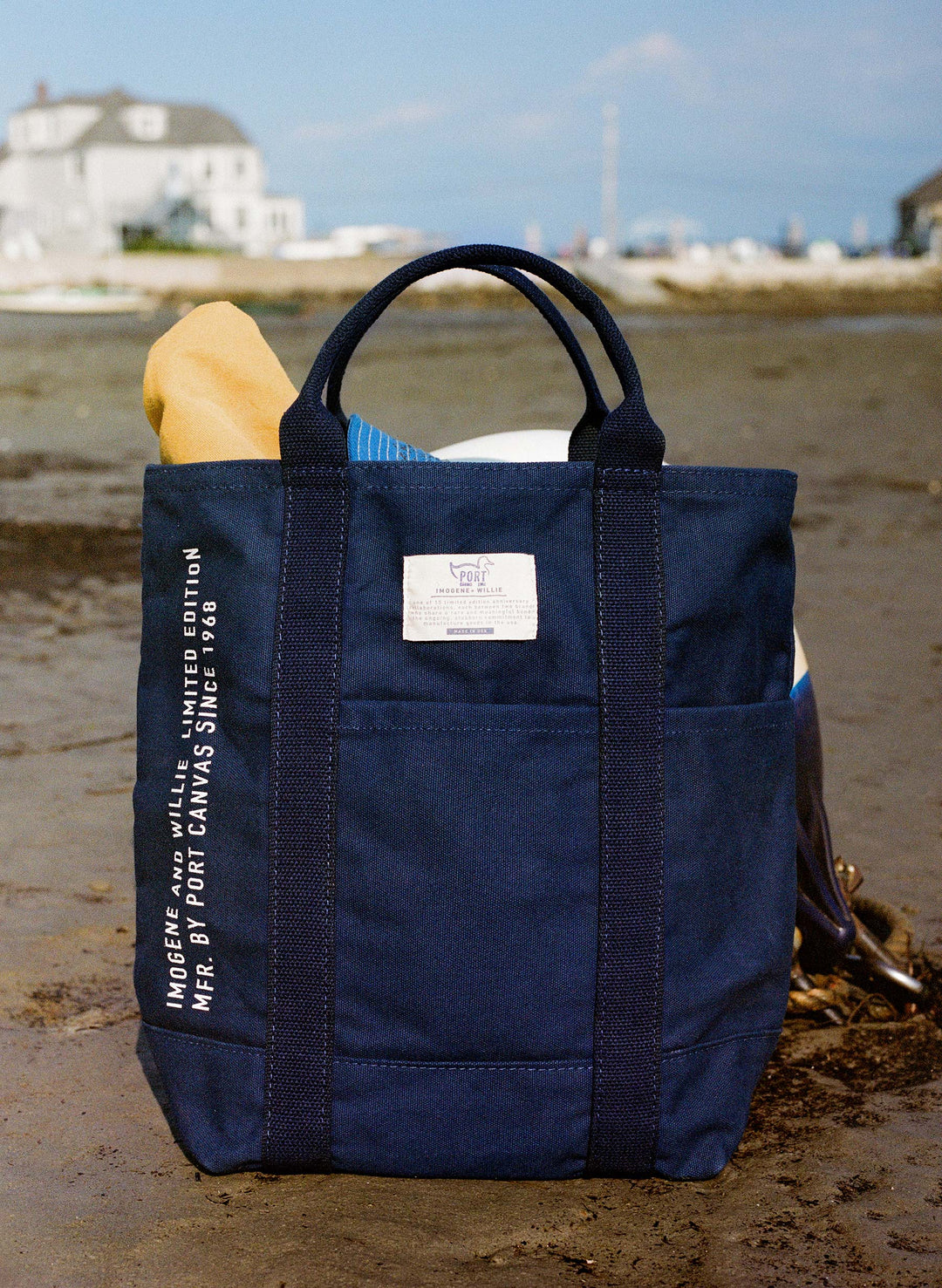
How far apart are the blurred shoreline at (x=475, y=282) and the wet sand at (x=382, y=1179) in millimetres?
38467

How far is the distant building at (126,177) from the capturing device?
243 feet

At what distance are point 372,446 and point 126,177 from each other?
78.9m

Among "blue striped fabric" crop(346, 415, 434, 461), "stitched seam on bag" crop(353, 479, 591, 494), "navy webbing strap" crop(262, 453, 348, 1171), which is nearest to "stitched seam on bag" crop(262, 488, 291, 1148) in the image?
"navy webbing strap" crop(262, 453, 348, 1171)

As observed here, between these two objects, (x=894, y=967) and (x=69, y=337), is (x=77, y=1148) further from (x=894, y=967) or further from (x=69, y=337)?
(x=69, y=337)

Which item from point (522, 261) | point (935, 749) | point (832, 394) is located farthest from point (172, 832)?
point (832, 394)

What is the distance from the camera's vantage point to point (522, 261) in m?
1.91

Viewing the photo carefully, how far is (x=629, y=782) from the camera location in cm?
172

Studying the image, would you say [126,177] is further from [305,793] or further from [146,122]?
[305,793]

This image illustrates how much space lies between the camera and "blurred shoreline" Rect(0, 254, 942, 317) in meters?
46.5

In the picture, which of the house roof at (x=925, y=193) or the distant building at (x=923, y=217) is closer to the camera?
the distant building at (x=923, y=217)

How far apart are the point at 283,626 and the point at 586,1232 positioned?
0.86 metres

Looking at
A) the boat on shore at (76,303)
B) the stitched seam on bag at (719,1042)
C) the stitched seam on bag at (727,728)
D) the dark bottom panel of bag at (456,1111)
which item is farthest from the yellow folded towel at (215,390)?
the boat on shore at (76,303)

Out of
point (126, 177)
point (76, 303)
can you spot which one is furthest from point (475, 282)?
point (126, 177)

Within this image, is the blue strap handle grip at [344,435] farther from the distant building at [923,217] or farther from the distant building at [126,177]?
the distant building at [923,217]
